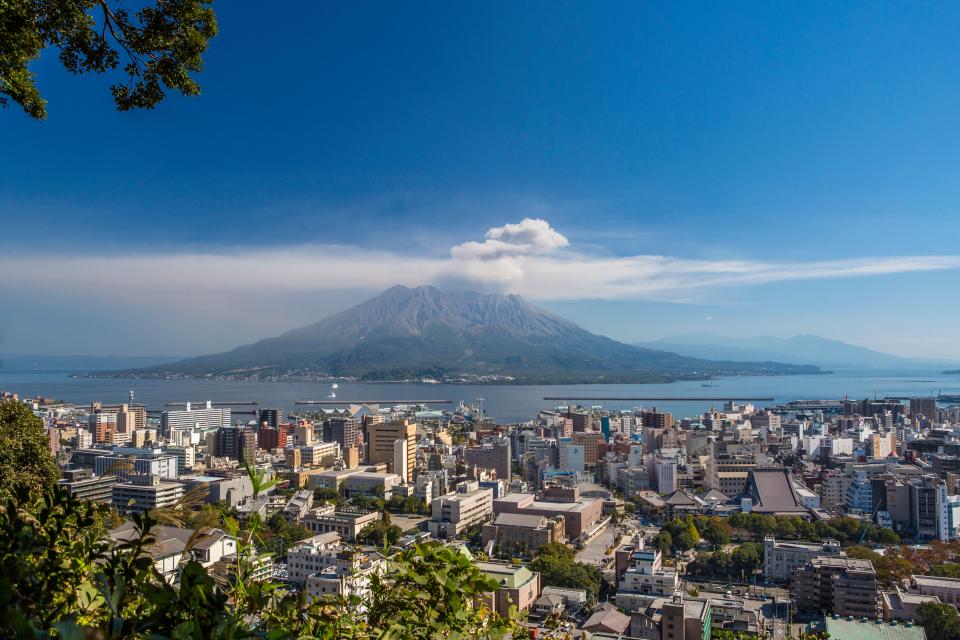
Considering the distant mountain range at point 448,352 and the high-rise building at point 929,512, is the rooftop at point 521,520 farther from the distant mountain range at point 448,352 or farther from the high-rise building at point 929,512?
the distant mountain range at point 448,352

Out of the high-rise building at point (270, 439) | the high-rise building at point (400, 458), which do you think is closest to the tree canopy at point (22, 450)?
the high-rise building at point (400, 458)

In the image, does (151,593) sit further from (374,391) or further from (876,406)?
(374,391)

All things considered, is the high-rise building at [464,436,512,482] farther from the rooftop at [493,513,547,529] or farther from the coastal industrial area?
the rooftop at [493,513,547,529]

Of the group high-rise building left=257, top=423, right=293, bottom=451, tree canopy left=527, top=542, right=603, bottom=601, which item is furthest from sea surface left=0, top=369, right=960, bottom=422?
tree canopy left=527, top=542, right=603, bottom=601

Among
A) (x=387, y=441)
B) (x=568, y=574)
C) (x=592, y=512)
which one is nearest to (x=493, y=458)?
(x=387, y=441)

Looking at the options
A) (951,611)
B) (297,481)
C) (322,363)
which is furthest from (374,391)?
(951,611)
